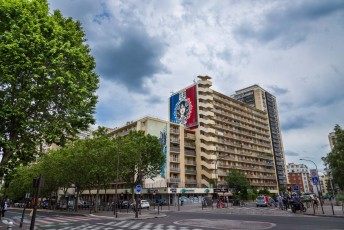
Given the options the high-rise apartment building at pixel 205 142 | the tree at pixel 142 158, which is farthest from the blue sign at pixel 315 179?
the high-rise apartment building at pixel 205 142

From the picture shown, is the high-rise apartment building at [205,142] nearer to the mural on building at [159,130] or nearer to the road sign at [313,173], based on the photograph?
the mural on building at [159,130]

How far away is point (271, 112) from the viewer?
12244 centimetres

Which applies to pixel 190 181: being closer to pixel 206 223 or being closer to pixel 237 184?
pixel 237 184

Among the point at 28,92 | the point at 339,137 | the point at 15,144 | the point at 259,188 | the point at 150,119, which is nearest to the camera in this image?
the point at 28,92

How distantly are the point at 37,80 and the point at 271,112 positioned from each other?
122 metres

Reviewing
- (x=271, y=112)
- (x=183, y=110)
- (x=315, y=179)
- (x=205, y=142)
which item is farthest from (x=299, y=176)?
(x=315, y=179)

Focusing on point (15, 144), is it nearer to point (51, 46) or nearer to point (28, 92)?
point (28, 92)

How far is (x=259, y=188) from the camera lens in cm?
8681

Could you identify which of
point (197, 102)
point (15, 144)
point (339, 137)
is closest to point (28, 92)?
point (15, 144)

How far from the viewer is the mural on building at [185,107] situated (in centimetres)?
7650

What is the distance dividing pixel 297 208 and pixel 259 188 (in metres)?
63.5

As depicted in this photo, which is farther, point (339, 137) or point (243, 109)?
point (243, 109)

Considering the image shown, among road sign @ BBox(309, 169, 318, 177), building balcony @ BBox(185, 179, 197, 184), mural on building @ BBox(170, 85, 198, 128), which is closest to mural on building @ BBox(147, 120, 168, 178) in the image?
building balcony @ BBox(185, 179, 197, 184)

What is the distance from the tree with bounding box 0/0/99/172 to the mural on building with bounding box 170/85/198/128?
62.9 metres
